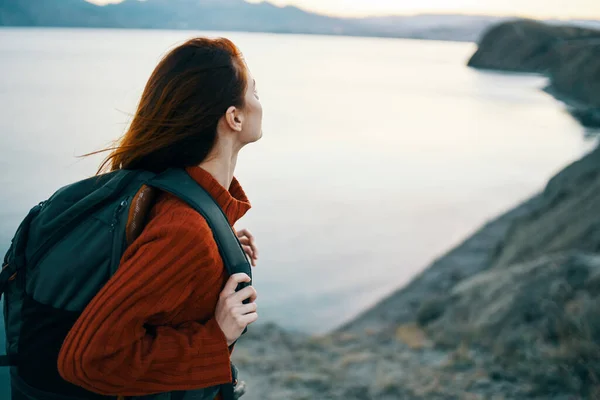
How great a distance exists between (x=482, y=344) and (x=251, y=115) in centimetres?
411

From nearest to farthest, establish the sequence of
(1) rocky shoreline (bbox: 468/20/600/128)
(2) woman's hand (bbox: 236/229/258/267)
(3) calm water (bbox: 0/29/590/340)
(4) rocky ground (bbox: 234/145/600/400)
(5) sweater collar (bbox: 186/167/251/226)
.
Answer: (5) sweater collar (bbox: 186/167/251/226)
(2) woman's hand (bbox: 236/229/258/267)
(4) rocky ground (bbox: 234/145/600/400)
(3) calm water (bbox: 0/29/590/340)
(1) rocky shoreline (bbox: 468/20/600/128)

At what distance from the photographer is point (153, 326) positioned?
1297mm

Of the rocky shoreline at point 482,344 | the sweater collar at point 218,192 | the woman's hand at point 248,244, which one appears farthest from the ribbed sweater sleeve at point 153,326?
the rocky shoreline at point 482,344

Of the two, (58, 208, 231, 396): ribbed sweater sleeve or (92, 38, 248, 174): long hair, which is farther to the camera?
(92, 38, 248, 174): long hair

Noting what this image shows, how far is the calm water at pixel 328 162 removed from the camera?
12039 mm

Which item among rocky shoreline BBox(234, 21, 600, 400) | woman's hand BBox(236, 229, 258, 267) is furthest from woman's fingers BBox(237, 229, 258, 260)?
rocky shoreline BBox(234, 21, 600, 400)

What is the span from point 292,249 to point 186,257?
15.0 meters

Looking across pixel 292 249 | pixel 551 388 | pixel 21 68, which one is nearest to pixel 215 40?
pixel 551 388

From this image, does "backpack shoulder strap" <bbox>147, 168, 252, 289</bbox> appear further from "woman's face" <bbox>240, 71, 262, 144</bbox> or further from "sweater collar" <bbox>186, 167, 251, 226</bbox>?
"woman's face" <bbox>240, 71, 262, 144</bbox>

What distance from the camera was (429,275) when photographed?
10594 mm

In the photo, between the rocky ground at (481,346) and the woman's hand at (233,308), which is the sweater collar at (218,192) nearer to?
the woman's hand at (233,308)

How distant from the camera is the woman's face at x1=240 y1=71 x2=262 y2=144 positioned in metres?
1.48

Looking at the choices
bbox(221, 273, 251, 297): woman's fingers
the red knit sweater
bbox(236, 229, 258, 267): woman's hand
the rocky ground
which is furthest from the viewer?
the rocky ground

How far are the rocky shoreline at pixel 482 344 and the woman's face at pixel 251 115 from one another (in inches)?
121
